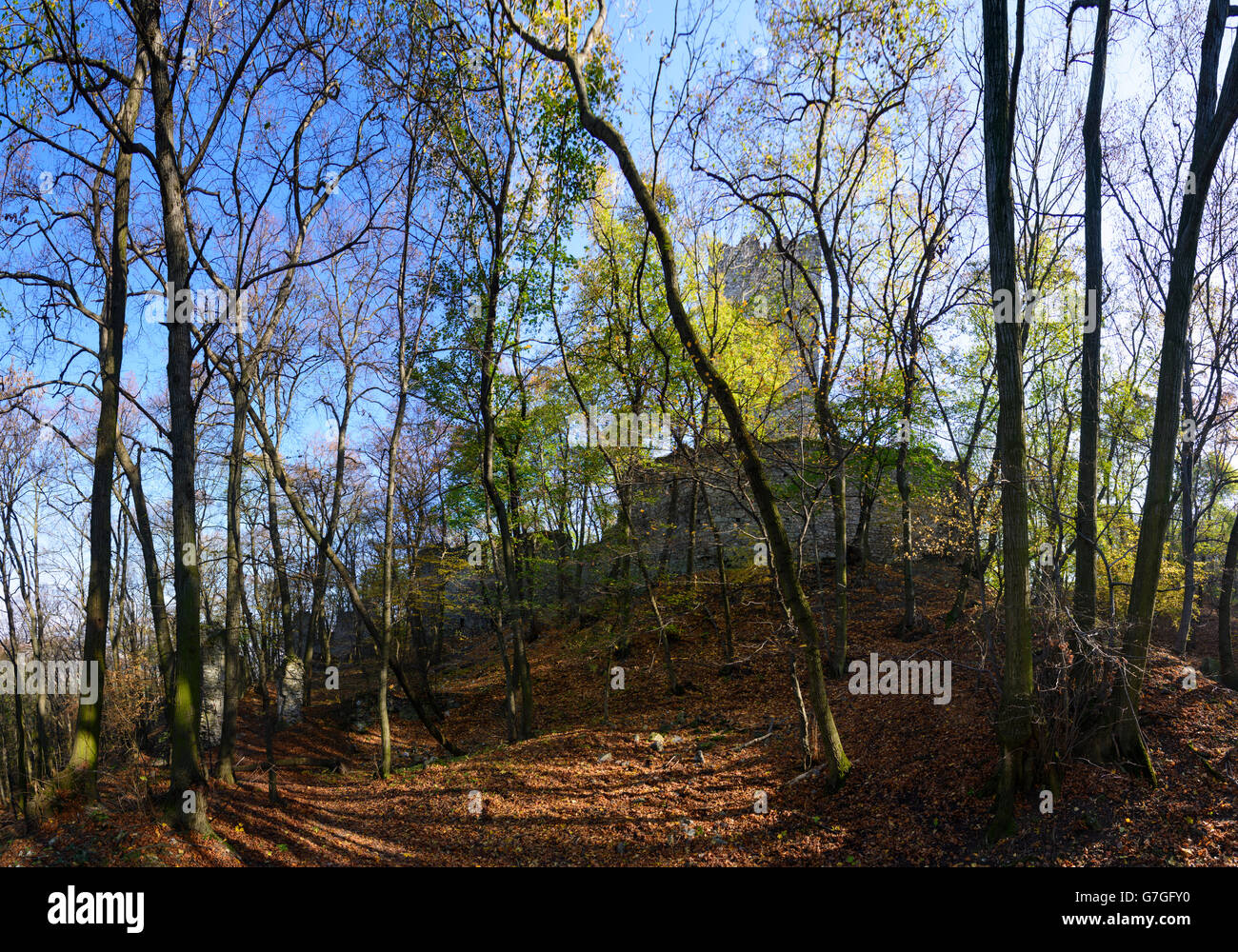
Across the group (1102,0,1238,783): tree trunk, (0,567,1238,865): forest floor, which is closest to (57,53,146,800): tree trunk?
(0,567,1238,865): forest floor

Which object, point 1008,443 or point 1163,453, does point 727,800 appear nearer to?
point 1008,443

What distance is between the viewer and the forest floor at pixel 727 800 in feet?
19.5

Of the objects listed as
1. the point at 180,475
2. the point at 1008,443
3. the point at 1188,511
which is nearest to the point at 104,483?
the point at 180,475

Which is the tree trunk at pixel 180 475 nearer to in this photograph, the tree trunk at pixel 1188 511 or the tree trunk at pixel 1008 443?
the tree trunk at pixel 1008 443

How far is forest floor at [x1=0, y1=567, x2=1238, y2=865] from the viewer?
5.94m

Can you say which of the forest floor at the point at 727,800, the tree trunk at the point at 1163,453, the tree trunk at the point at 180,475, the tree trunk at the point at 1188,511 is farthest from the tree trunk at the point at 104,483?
the tree trunk at the point at 1188,511

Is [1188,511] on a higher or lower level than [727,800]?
higher

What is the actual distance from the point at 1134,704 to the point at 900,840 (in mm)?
2661

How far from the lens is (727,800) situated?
8.10 m

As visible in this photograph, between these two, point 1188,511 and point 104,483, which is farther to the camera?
point 1188,511

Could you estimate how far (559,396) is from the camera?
1881 cm

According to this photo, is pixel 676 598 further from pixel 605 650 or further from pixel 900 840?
pixel 900 840

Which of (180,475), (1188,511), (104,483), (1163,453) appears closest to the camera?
(1163,453)
